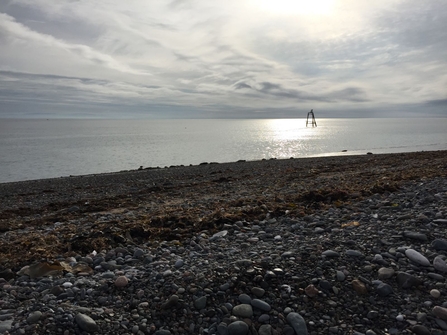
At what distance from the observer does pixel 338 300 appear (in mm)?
3725

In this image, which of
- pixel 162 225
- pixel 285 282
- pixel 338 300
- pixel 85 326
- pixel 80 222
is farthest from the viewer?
pixel 80 222

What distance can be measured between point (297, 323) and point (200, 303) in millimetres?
1161

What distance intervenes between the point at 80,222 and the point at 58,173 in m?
28.3

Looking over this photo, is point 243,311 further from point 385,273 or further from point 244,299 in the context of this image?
point 385,273

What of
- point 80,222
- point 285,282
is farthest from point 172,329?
point 80,222

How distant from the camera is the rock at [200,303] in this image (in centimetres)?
375

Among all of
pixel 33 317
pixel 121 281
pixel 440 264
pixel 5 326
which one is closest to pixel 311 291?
pixel 440 264

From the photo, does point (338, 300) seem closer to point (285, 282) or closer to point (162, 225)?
point (285, 282)

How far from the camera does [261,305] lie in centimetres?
368

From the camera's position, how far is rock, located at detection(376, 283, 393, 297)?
373 centimetres

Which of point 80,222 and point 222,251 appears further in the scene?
point 80,222

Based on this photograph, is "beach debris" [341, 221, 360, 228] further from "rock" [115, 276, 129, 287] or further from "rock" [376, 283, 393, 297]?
"rock" [115, 276, 129, 287]

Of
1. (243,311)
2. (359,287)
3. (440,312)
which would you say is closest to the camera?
(440,312)

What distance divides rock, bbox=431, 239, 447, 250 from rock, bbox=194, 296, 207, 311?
3547 millimetres
